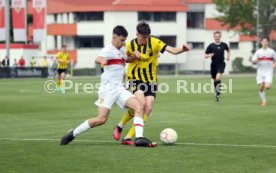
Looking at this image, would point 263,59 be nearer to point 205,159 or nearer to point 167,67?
point 205,159

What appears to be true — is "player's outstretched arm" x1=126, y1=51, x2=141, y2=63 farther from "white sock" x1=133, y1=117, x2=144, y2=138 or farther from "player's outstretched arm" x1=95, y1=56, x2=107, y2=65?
"white sock" x1=133, y1=117, x2=144, y2=138

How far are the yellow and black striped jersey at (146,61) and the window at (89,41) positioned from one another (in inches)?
2829

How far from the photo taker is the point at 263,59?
83.5 ft

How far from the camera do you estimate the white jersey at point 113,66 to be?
13281 millimetres

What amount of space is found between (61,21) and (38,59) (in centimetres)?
1454

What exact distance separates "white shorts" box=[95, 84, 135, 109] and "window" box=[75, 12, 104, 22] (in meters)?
71.6

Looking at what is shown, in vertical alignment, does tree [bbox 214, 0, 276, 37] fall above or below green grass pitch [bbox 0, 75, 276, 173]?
above

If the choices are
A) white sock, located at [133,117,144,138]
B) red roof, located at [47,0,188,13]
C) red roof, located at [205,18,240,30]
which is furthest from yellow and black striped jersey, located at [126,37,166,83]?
red roof, located at [205,18,240,30]

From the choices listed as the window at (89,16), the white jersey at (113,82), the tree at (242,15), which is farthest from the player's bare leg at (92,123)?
the window at (89,16)

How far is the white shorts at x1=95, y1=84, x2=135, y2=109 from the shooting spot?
13312mm

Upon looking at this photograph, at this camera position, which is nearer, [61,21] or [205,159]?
Result: [205,159]

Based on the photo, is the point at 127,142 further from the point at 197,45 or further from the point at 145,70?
the point at 197,45

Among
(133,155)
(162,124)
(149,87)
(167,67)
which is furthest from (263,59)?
(167,67)

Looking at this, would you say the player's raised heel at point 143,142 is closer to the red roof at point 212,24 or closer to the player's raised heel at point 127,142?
the player's raised heel at point 127,142
